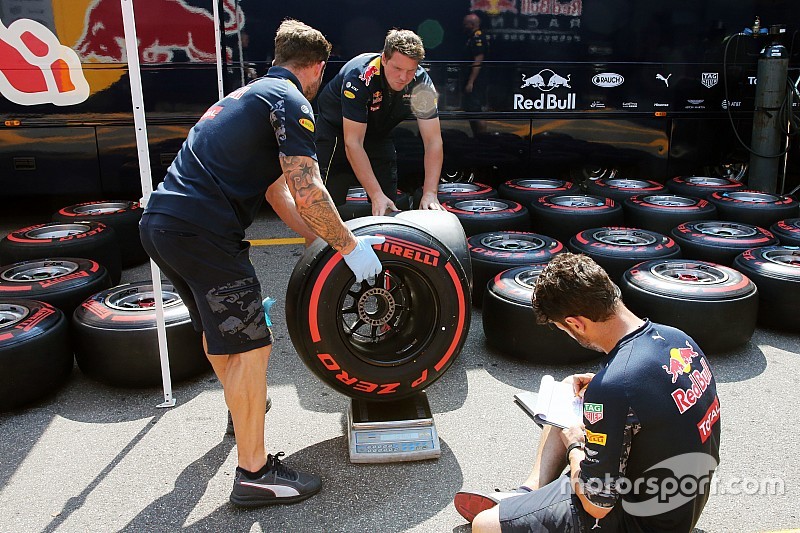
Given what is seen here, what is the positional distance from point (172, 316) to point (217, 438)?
835 mm

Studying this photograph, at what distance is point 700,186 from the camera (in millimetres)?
6980

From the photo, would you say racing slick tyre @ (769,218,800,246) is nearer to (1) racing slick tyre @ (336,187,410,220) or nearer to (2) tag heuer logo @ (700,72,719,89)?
(1) racing slick tyre @ (336,187,410,220)

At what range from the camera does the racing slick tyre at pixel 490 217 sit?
5.73m

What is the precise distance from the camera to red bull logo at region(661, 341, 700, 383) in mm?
1997

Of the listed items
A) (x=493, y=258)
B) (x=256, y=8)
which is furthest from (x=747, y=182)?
(x=256, y=8)

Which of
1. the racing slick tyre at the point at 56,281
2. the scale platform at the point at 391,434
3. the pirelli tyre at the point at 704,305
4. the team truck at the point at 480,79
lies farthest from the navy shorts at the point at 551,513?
the team truck at the point at 480,79

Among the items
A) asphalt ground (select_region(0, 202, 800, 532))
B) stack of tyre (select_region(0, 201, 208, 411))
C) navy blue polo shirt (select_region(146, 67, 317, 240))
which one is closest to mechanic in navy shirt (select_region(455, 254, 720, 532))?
asphalt ground (select_region(0, 202, 800, 532))

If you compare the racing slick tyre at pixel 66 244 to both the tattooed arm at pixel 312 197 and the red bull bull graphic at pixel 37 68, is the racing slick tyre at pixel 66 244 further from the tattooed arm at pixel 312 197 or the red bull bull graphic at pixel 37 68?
the tattooed arm at pixel 312 197

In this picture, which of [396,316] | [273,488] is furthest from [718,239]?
[273,488]

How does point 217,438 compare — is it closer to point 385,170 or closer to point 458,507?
point 458,507

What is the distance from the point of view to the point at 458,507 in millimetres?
2777

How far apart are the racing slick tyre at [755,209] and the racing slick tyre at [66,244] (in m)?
5.04

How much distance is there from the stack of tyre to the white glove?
1.40 metres

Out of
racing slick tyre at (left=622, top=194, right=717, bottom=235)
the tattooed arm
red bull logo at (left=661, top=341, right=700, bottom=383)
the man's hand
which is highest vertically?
the tattooed arm
